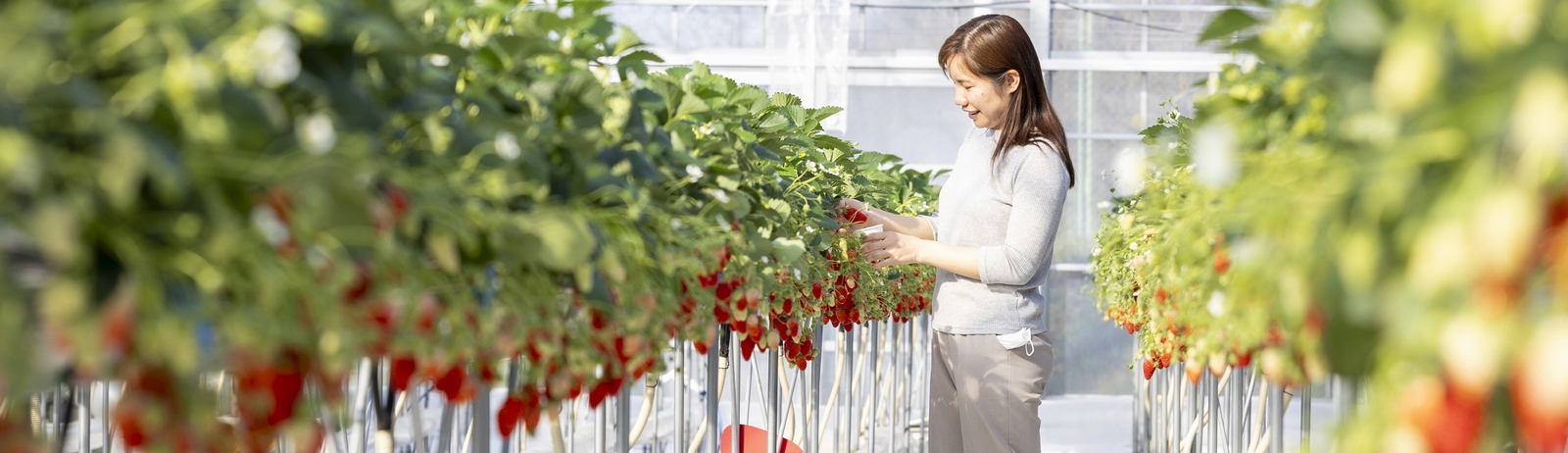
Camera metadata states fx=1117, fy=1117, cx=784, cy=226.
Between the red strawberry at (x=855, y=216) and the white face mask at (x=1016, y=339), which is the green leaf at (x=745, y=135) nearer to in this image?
the red strawberry at (x=855, y=216)

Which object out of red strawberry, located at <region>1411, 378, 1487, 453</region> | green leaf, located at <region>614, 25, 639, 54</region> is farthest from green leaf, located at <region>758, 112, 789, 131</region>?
red strawberry, located at <region>1411, 378, 1487, 453</region>

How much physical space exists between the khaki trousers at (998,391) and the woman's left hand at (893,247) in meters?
0.16

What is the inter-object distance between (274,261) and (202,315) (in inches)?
1.5

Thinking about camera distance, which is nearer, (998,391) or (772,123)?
(772,123)

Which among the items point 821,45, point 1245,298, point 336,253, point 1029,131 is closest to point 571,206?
point 336,253

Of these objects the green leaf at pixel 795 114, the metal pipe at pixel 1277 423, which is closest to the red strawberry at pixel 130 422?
the metal pipe at pixel 1277 423

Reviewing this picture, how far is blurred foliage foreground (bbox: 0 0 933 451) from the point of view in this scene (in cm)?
45

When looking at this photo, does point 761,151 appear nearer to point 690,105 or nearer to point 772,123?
point 772,123

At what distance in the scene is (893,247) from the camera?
1842 mm

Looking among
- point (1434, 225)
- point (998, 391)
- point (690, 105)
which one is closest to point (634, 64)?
point (690, 105)

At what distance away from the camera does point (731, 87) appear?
1.34 metres

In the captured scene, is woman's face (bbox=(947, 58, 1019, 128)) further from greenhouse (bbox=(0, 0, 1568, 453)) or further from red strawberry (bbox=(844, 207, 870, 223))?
greenhouse (bbox=(0, 0, 1568, 453))

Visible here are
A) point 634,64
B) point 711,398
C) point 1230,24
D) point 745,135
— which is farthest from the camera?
point 711,398

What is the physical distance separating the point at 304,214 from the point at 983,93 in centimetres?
144
